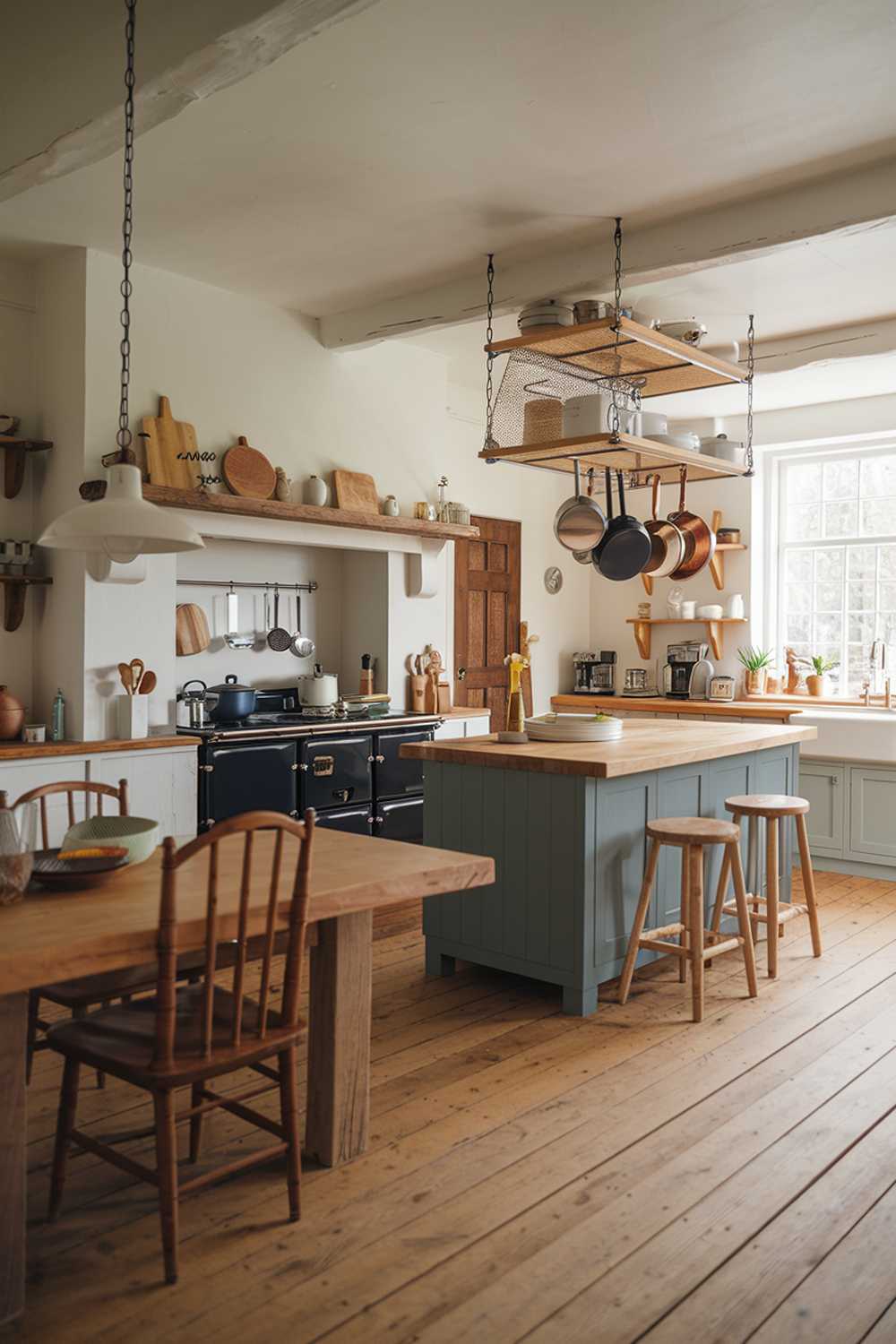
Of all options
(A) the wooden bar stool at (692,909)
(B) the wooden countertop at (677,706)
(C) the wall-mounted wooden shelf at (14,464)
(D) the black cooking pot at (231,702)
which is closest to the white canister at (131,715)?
(D) the black cooking pot at (231,702)

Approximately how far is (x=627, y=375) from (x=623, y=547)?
32.4 inches

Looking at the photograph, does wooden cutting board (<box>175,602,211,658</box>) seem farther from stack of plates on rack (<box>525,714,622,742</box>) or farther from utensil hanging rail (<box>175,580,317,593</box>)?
stack of plates on rack (<box>525,714,622,742</box>)

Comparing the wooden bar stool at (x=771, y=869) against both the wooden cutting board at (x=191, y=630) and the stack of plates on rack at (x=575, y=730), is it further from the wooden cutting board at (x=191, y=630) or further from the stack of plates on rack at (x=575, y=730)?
the wooden cutting board at (x=191, y=630)

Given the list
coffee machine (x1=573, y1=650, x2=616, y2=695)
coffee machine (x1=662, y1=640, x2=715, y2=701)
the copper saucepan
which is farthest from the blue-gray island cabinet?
coffee machine (x1=573, y1=650, x2=616, y2=695)

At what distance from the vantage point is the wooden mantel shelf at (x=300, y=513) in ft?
15.9

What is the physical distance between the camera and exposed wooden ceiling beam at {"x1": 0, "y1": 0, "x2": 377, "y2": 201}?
99.0 inches

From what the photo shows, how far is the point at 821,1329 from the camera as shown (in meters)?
2.05

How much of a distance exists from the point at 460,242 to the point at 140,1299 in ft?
12.8

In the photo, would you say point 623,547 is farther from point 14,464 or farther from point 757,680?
point 757,680

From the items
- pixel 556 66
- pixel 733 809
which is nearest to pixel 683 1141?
pixel 733 809

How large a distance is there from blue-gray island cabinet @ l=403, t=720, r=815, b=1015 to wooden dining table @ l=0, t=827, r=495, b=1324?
1012 millimetres

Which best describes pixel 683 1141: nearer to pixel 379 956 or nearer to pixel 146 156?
pixel 379 956

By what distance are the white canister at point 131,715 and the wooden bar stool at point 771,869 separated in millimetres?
2529

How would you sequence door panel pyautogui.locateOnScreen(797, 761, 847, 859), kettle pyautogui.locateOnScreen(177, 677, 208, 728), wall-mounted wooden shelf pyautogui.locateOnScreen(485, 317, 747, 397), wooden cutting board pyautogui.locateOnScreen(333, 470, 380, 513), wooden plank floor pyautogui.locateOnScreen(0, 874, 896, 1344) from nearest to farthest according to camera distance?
wooden plank floor pyautogui.locateOnScreen(0, 874, 896, 1344)
wall-mounted wooden shelf pyautogui.locateOnScreen(485, 317, 747, 397)
kettle pyautogui.locateOnScreen(177, 677, 208, 728)
wooden cutting board pyautogui.locateOnScreen(333, 470, 380, 513)
door panel pyautogui.locateOnScreen(797, 761, 847, 859)
